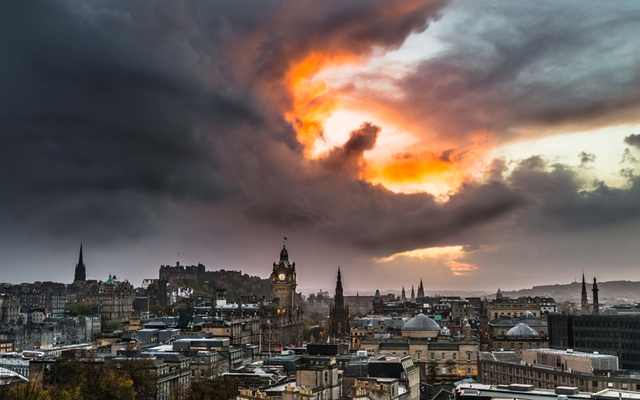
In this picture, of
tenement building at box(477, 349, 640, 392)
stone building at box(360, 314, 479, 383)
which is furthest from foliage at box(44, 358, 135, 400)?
stone building at box(360, 314, 479, 383)

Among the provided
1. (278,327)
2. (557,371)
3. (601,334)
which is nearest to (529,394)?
(557,371)

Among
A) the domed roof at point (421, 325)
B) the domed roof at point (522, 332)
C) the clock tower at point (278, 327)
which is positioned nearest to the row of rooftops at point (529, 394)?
the domed roof at point (421, 325)

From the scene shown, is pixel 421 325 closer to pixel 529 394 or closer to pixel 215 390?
pixel 215 390

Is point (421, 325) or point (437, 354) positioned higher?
point (421, 325)

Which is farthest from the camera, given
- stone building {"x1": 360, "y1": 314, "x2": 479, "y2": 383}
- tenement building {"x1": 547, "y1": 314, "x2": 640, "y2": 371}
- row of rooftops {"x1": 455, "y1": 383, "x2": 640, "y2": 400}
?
stone building {"x1": 360, "y1": 314, "x2": 479, "y2": 383}

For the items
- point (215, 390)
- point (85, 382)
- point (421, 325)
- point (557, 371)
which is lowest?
point (215, 390)

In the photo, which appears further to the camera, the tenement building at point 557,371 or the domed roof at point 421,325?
the domed roof at point 421,325

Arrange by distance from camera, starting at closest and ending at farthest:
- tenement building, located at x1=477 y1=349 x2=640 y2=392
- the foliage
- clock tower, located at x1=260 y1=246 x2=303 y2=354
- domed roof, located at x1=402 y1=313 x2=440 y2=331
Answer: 1. the foliage
2. tenement building, located at x1=477 y1=349 x2=640 y2=392
3. domed roof, located at x1=402 y1=313 x2=440 y2=331
4. clock tower, located at x1=260 y1=246 x2=303 y2=354

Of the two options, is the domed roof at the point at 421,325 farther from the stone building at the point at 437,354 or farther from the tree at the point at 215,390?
the tree at the point at 215,390

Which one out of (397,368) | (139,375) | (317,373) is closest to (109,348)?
(139,375)

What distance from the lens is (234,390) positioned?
78875mm

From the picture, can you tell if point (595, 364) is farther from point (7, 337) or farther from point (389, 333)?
point (7, 337)

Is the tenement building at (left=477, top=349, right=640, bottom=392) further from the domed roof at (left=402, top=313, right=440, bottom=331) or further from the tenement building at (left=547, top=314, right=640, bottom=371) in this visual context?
the domed roof at (left=402, top=313, right=440, bottom=331)

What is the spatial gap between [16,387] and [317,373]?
32.3 m
